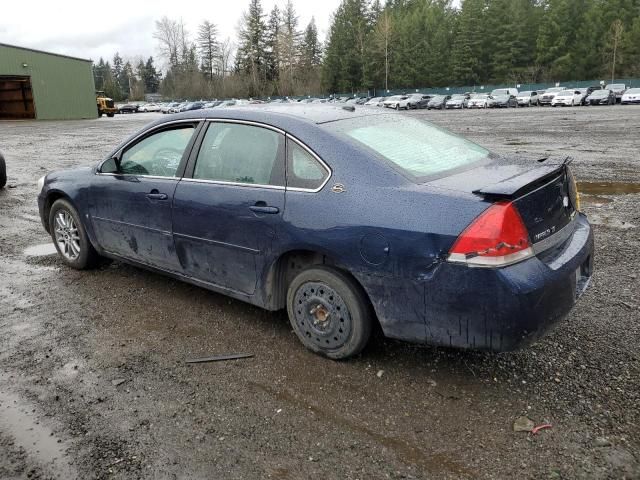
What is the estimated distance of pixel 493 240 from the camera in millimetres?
2738

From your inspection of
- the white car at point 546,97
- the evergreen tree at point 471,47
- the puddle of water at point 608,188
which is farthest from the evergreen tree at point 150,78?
the puddle of water at point 608,188

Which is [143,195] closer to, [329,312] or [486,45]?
[329,312]

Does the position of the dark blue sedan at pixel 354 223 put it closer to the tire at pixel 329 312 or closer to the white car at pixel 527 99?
the tire at pixel 329 312

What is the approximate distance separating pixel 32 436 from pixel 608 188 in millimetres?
8952

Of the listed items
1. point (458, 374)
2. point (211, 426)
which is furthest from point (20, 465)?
point (458, 374)

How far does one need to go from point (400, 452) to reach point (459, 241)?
111cm

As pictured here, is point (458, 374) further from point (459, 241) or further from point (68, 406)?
point (68, 406)

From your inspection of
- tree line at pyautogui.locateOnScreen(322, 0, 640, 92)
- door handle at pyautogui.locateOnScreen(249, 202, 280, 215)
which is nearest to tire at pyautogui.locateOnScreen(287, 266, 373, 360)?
door handle at pyautogui.locateOnScreen(249, 202, 280, 215)

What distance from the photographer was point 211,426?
2.88 metres

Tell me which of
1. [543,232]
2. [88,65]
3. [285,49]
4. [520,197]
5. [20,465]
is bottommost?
[20,465]

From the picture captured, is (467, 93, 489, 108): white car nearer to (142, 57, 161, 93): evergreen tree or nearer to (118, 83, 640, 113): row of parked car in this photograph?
(118, 83, 640, 113): row of parked car

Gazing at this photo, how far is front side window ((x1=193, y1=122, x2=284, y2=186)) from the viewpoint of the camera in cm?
364

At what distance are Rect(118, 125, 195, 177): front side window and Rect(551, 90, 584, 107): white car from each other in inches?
1927

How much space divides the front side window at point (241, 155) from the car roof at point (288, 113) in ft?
0.27
